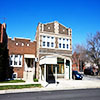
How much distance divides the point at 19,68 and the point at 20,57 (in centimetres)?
192

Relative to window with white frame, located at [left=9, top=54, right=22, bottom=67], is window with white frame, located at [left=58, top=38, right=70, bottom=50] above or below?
above

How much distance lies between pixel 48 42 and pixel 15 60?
6.49m

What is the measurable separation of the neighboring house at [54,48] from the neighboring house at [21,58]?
1.39m

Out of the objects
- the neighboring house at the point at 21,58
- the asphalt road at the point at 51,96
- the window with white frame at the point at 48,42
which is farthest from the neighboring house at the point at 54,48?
the asphalt road at the point at 51,96

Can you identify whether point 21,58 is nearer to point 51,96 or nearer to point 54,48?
point 54,48

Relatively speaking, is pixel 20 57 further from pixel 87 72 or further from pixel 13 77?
pixel 87 72

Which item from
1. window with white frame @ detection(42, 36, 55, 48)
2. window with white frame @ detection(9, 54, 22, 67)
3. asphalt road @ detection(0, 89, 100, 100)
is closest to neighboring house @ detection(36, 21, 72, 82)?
window with white frame @ detection(42, 36, 55, 48)

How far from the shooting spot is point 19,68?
63.0 feet

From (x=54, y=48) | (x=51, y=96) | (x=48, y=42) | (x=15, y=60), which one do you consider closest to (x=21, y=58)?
(x=15, y=60)

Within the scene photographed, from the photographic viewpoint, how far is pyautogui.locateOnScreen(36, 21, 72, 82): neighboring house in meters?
18.9

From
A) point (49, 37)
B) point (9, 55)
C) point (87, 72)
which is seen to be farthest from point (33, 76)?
point (87, 72)

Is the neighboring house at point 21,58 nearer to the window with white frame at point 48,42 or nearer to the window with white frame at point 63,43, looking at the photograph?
the window with white frame at point 48,42

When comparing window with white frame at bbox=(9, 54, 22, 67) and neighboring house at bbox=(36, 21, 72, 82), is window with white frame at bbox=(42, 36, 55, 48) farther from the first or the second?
window with white frame at bbox=(9, 54, 22, 67)

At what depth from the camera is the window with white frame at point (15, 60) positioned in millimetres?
18969
